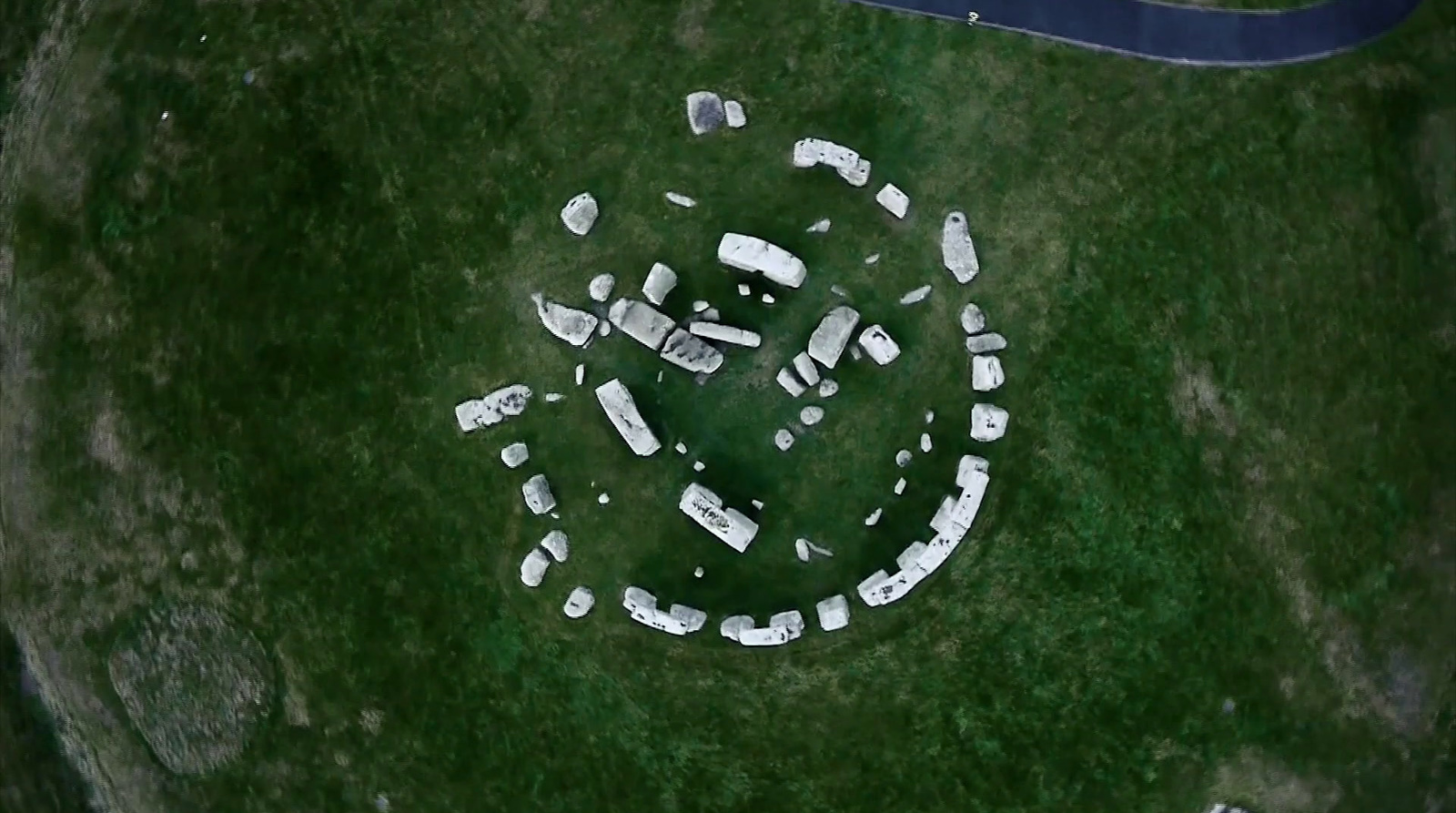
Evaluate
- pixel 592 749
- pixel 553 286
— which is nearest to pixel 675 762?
pixel 592 749

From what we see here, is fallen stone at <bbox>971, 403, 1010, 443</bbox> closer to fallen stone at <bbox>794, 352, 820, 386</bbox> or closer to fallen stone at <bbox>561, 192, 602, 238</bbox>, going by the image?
fallen stone at <bbox>794, 352, 820, 386</bbox>

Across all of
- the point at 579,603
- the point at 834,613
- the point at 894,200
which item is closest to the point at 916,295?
the point at 894,200

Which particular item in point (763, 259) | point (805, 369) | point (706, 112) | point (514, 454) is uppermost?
point (706, 112)

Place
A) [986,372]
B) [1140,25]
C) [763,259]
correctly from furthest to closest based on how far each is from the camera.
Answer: [1140,25] → [986,372] → [763,259]

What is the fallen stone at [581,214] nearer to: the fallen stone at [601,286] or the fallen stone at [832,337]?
the fallen stone at [601,286]

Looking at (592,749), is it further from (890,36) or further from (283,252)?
(890,36)

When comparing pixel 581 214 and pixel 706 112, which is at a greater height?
pixel 706 112

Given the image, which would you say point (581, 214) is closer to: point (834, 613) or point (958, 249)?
point (958, 249)
